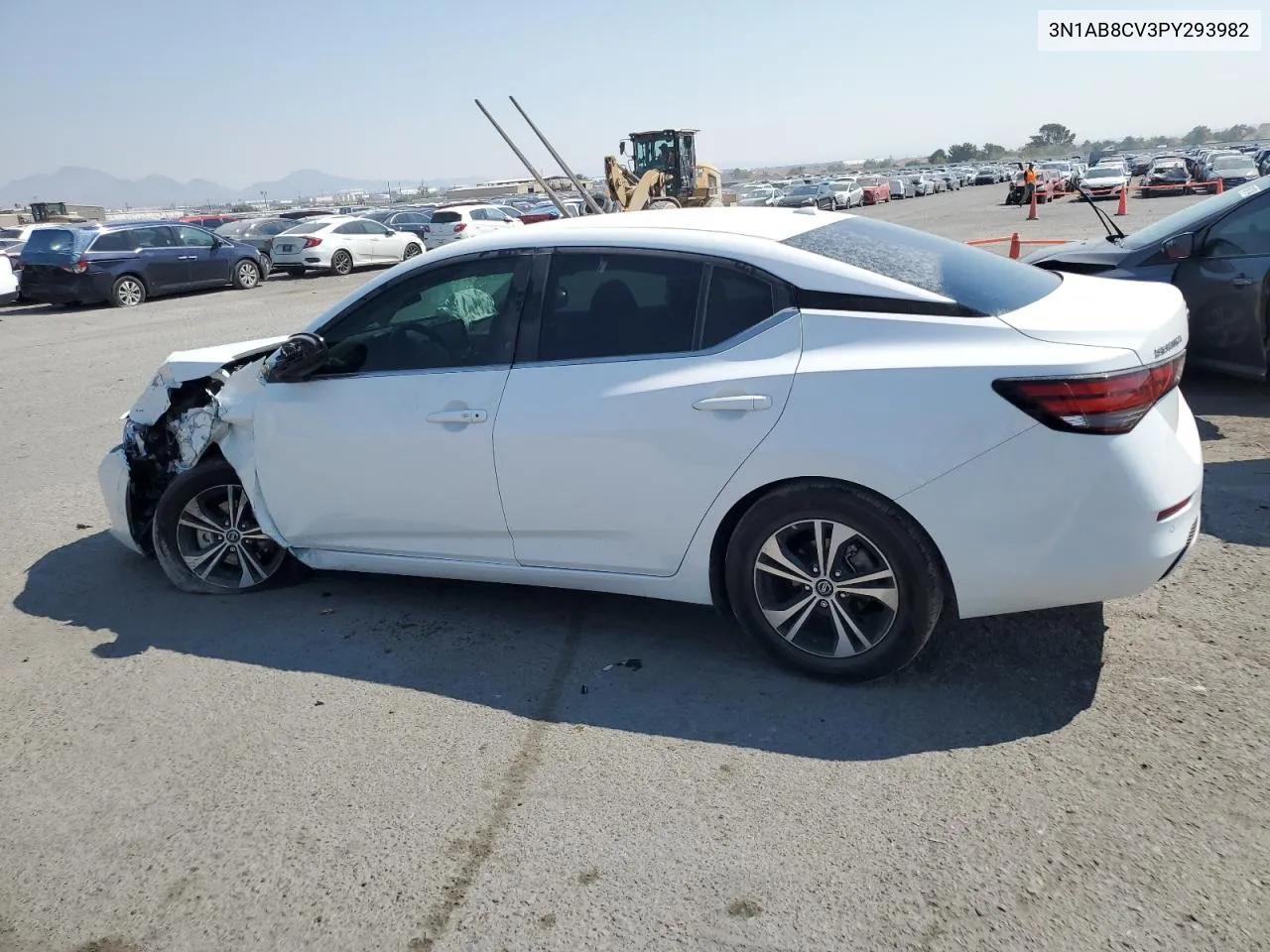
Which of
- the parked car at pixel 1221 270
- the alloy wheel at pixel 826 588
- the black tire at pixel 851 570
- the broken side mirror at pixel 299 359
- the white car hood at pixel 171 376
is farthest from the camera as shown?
the parked car at pixel 1221 270

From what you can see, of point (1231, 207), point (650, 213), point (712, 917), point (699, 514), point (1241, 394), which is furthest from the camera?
point (1241, 394)

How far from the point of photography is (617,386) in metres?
3.84

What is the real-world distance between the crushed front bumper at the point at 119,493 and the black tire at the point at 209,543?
22 centimetres

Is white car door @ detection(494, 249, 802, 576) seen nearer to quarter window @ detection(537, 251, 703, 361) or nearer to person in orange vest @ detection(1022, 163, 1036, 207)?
quarter window @ detection(537, 251, 703, 361)

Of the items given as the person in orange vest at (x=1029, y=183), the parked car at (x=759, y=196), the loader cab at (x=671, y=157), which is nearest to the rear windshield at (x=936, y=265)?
the person in orange vest at (x=1029, y=183)

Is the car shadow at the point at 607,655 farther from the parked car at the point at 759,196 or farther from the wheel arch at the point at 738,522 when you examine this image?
the parked car at the point at 759,196

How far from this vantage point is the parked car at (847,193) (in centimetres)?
5065

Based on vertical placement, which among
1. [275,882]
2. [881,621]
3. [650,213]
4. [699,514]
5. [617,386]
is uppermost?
[650,213]

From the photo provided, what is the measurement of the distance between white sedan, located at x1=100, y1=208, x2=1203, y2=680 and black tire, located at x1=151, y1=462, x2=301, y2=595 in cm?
9

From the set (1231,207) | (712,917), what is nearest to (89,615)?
(712,917)

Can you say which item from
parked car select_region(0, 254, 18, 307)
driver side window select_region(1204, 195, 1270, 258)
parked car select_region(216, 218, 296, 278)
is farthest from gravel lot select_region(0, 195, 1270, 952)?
parked car select_region(216, 218, 296, 278)

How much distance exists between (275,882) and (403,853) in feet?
1.17

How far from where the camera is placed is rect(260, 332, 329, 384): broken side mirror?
444 cm

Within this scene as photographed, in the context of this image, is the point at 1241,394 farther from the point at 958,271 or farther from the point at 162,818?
the point at 162,818
